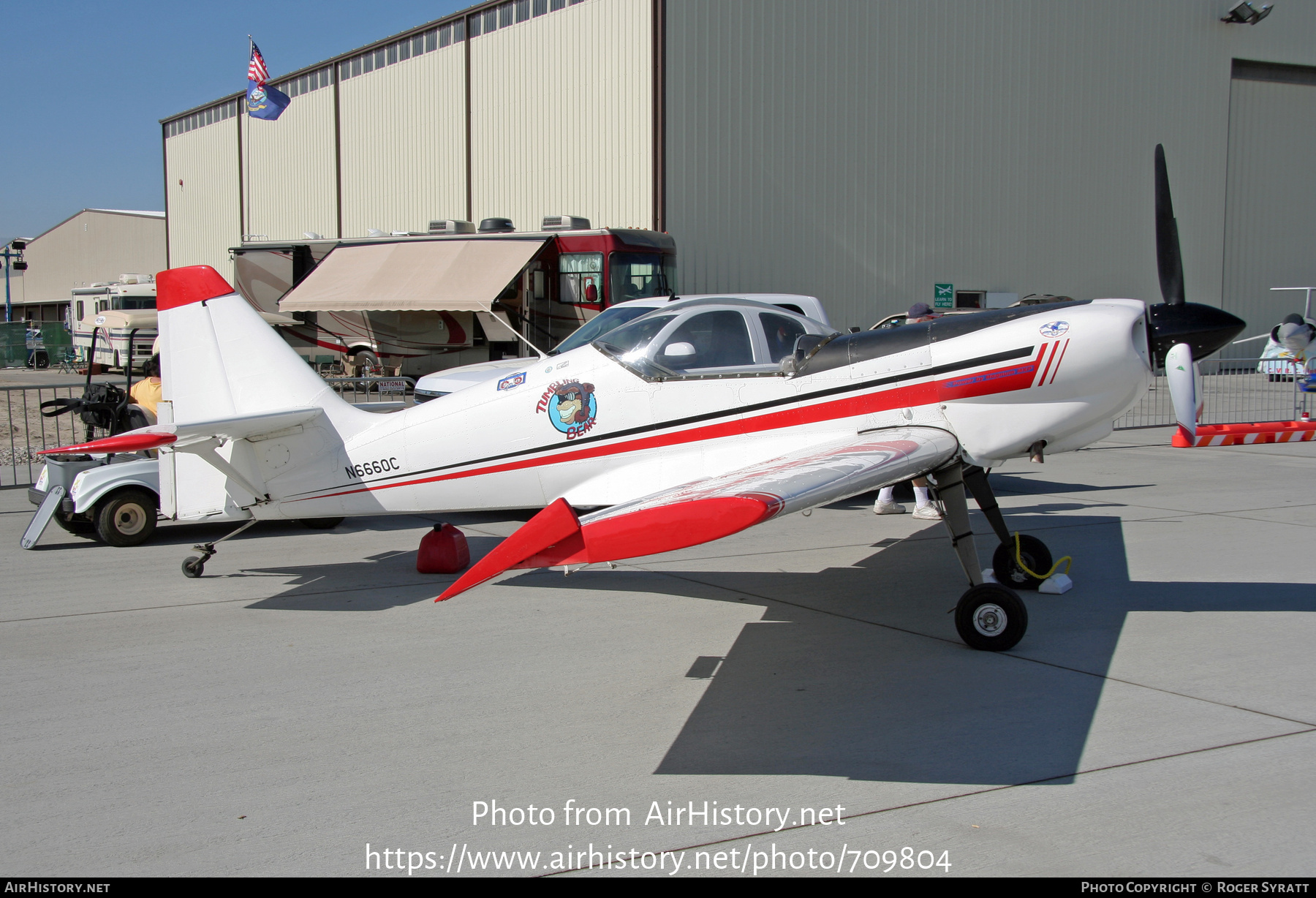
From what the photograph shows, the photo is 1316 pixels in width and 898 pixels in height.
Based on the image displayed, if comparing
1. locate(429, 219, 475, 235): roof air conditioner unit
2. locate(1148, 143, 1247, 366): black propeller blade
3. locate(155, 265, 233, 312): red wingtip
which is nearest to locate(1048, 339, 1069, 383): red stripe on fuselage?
locate(1148, 143, 1247, 366): black propeller blade

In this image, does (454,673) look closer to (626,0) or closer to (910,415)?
(910,415)

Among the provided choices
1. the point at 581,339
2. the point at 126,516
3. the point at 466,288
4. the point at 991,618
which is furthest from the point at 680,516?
the point at 466,288

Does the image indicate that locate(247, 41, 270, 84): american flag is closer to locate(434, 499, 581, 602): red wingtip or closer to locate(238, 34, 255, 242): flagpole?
locate(238, 34, 255, 242): flagpole

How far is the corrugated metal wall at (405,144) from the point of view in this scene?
31.1 metres

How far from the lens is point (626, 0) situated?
25.4 metres

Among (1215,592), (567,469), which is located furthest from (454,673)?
(1215,592)

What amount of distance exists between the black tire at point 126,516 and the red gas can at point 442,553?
115 inches

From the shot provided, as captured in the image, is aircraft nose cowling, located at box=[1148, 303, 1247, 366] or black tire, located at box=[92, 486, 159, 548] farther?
black tire, located at box=[92, 486, 159, 548]

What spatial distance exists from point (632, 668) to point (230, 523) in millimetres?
6145

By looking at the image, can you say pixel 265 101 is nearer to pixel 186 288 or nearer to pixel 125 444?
pixel 186 288

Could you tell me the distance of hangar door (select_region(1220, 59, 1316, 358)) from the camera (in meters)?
35.5

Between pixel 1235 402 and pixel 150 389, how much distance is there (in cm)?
1939

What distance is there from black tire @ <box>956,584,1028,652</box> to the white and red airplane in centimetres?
1

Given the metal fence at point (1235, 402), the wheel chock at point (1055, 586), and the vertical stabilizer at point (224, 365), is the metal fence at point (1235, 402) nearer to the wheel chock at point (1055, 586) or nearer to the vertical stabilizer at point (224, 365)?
the wheel chock at point (1055, 586)
